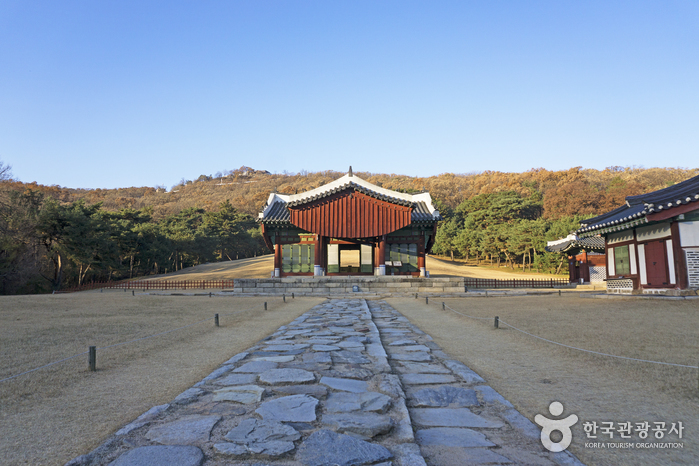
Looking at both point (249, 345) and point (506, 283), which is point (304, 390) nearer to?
point (249, 345)

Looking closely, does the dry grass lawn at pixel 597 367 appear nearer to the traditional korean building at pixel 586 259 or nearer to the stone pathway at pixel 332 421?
the stone pathway at pixel 332 421

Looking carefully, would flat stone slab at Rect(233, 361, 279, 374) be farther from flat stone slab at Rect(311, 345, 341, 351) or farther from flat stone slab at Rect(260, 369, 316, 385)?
flat stone slab at Rect(311, 345, 341, 351)

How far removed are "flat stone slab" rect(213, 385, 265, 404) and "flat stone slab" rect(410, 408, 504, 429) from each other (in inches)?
57.8

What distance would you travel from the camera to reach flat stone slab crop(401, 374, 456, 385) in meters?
4.37

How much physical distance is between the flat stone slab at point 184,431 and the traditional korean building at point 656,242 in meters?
14.7

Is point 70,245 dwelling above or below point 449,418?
above

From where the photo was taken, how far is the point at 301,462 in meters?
2.43

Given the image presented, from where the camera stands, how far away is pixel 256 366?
15.9ft

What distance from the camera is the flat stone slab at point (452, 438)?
281 cm

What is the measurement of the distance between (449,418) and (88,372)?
168 inches

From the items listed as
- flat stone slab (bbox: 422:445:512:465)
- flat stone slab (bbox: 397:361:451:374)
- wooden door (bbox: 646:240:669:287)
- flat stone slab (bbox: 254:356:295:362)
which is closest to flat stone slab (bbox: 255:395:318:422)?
flat stone slab (bbox: 422:445:512:465)

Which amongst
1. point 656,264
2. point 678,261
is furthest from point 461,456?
point 656,264

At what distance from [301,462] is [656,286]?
15957 mm

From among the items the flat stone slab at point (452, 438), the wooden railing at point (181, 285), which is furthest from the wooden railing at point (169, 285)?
the flat stone slab at point (452, 438)
